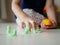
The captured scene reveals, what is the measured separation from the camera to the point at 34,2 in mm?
1192

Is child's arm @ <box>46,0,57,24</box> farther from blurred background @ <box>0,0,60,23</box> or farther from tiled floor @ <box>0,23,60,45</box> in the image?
blurred background @ <box>0,0,60,23</box>

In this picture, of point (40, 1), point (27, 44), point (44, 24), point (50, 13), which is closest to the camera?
point (27, 44)

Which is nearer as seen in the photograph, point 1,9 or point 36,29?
point 36,29

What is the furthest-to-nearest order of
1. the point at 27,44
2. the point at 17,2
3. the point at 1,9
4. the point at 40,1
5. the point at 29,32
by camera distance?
the point at 1,9 → the point at 40,1 → the point at 17,2 → the point at 29,32 → the point at 27,44

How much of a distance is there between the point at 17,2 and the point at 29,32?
0.97ft

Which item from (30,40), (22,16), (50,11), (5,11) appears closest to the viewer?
(30,40)

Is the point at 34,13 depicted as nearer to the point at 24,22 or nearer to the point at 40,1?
the point at 40,1

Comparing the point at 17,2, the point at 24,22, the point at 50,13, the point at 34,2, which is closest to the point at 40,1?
the point at 34,2

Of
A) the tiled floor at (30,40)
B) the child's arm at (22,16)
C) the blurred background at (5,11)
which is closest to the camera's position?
the tiled floor at (30,40)

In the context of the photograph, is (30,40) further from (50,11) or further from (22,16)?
(50,11)

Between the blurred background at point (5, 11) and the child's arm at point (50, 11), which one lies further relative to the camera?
the blurred background at point (5, 11)

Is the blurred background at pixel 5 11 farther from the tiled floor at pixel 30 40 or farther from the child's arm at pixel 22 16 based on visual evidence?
the tiled floor at pixel 30 40

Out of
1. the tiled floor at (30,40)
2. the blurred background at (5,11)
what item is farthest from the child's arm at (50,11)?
the blurred background at (5,11)

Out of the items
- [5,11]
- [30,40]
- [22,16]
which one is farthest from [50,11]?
[5,11]
